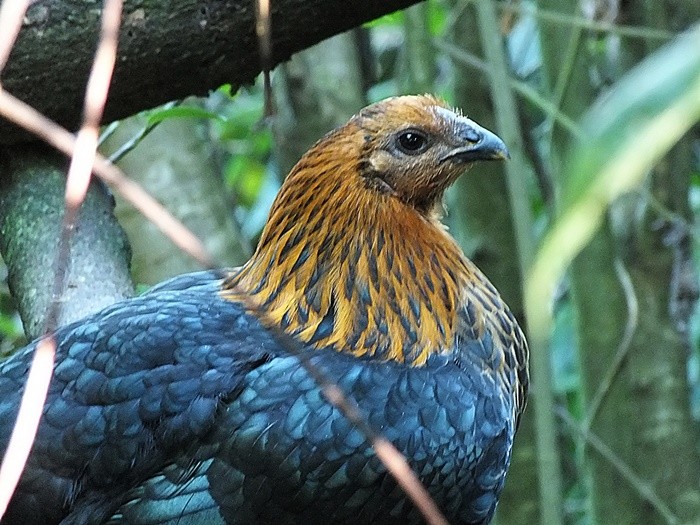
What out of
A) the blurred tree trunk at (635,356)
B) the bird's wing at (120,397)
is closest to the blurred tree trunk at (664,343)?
the blurred tree trunk at (635,356)

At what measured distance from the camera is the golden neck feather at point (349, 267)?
2172 mm

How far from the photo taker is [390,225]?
7.50 ft

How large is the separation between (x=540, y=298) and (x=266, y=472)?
4.42 feet

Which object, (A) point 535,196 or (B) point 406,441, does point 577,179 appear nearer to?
(B) point 406,441

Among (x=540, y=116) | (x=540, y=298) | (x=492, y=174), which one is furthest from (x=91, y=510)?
(x=540, y=116)

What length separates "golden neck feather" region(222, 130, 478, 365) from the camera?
7.13 ft

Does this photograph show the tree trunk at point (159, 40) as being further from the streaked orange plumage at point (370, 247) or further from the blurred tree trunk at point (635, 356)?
the blurred tree trunk at point (635, 356)

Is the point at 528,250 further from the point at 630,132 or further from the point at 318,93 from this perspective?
the point at 630,132

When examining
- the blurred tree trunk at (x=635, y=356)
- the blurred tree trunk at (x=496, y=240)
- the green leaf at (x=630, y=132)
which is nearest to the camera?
the green leaf at (x=630, y=132)

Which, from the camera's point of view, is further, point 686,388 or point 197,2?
point 686,388

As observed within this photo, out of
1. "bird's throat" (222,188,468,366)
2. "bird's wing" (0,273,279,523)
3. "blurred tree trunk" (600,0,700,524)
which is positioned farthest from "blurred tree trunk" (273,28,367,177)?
"bird's wing" (0,273,279,523)

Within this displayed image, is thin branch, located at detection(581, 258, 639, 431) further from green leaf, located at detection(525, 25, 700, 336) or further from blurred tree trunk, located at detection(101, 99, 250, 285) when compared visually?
green leaf, located at detection(525, 25, 700, 336)

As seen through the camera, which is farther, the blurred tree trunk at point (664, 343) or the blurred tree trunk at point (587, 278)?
the blurred tree trunk at point (664, 343)

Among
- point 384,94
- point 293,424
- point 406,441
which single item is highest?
point 384,94
